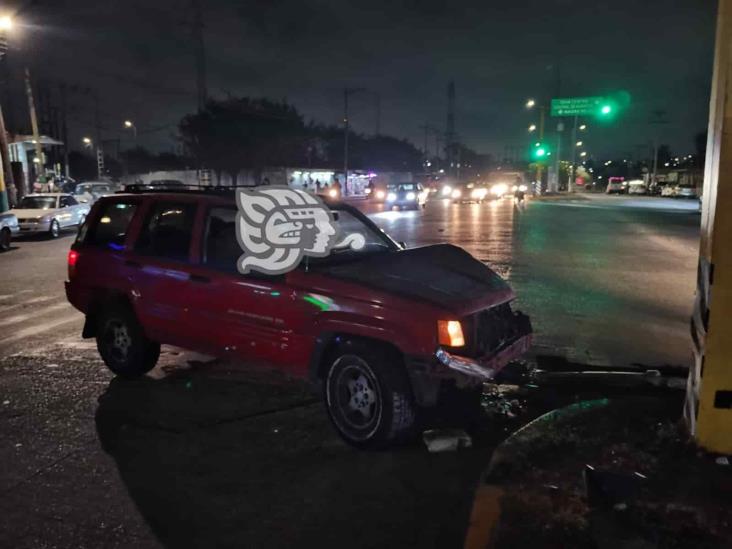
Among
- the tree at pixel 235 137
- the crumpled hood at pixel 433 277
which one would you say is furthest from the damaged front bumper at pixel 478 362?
the tree at pixel 235 137

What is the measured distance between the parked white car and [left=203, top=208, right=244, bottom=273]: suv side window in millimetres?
15952

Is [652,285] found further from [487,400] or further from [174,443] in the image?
[174,443]

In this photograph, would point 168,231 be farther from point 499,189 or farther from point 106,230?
point 499,189

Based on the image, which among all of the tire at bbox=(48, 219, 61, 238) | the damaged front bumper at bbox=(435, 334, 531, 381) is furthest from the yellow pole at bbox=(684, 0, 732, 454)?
the tire at bbox=(48, 219, 61, 238)

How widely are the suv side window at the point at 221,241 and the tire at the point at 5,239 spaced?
47.5ft

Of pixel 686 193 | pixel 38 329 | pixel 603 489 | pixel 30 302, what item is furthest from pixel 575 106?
pixel 603 489

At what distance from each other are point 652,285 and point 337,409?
8.80m

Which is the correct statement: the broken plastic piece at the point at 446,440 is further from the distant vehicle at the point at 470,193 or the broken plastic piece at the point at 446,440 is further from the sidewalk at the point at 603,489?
the distant vehicle at the point at 470,193

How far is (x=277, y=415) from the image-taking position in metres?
5.36

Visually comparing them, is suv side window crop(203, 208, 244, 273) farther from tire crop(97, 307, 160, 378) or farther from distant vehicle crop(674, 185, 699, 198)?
distant vehicle crop(674, 185, 699, 198)

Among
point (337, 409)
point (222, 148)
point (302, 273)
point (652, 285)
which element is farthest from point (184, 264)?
point (222, 148)

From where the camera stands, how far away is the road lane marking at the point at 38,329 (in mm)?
7910

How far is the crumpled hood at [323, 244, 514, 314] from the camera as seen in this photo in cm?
457

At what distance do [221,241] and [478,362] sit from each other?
259cm
